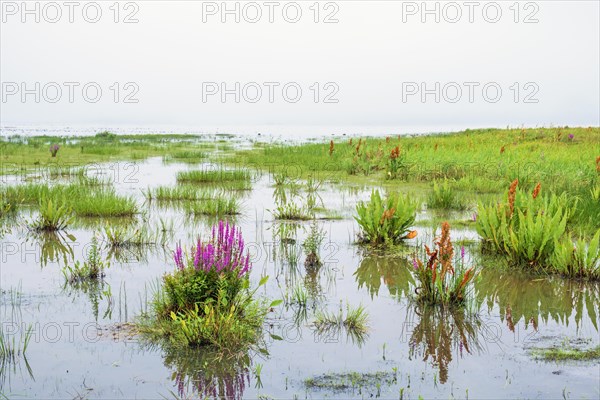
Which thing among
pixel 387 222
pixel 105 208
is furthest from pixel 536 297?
pixel 105 208

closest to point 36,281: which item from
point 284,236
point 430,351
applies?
point 284,236

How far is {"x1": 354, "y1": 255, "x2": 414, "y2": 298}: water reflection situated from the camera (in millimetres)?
6219

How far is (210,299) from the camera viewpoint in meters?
4.80

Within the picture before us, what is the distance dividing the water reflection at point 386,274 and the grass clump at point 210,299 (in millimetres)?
1492

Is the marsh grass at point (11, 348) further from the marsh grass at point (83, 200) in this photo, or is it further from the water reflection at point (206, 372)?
the marsh grass at point (83, 200)

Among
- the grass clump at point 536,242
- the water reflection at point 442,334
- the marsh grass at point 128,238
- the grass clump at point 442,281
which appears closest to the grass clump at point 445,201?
the grass clump at point 536,242

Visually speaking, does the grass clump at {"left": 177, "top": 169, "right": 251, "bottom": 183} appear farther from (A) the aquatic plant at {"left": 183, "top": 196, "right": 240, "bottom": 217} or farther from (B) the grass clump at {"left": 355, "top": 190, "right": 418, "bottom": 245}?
(B) the grass clump at {"left": 355, "top": 190, "right": 418, "bottom": 245}

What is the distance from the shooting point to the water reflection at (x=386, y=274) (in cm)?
622

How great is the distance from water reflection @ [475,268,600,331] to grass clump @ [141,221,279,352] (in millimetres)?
2128

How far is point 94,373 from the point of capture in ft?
13.3

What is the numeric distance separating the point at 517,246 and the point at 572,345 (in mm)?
2332

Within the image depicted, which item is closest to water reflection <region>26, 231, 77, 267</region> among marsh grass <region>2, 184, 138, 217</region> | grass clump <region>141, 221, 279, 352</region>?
marsh grass <region>2, 184, 138, 217</region>

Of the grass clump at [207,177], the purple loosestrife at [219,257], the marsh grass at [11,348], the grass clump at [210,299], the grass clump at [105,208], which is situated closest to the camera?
the marsh grass at [11,348]

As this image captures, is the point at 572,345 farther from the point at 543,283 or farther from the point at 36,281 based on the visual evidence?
the point at 36,281
